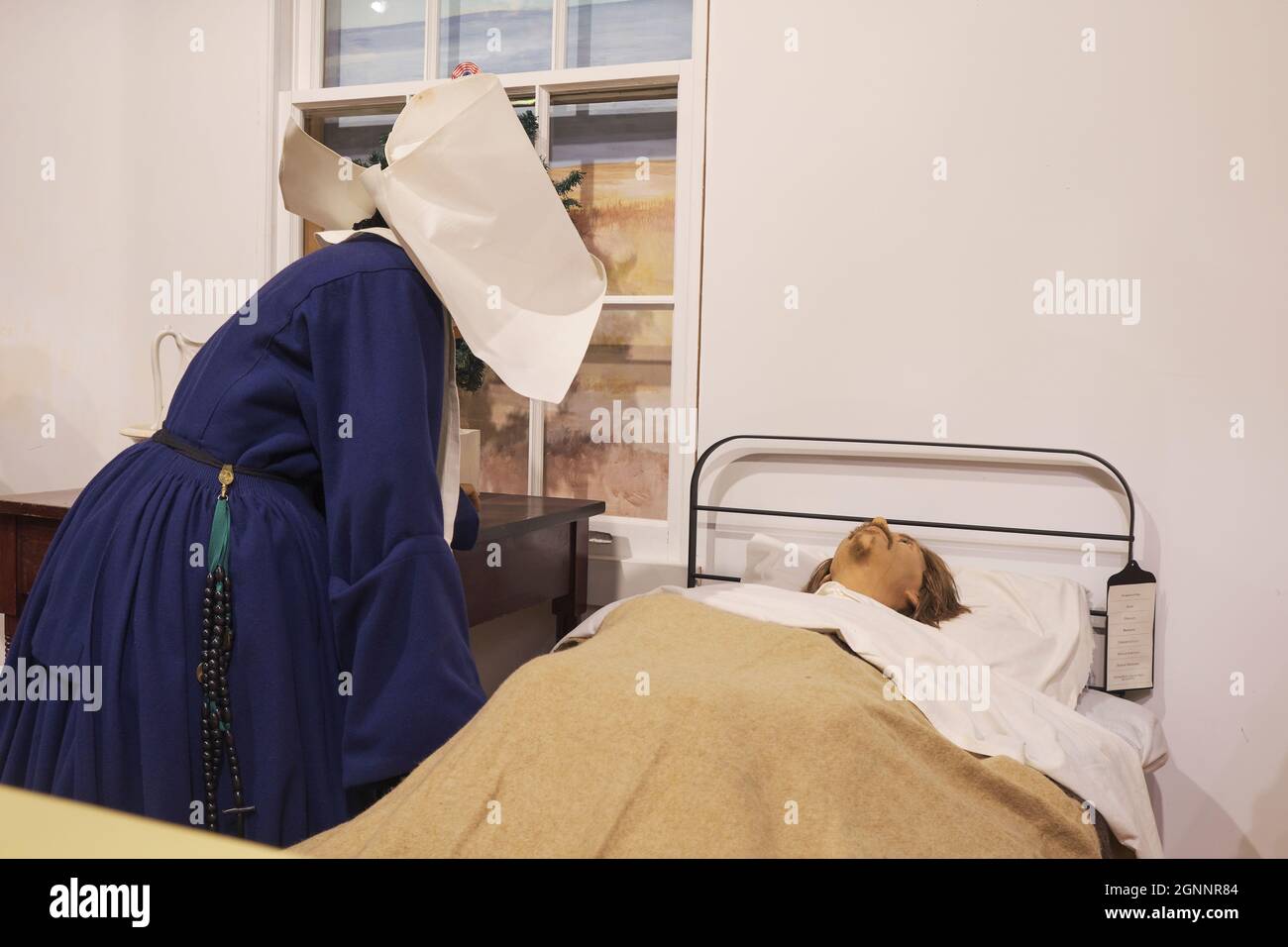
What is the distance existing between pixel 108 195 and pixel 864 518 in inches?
98.7

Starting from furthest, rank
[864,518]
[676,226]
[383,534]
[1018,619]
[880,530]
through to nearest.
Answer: [676,226], [864,518], [880,530], [1018,619], [383,534]

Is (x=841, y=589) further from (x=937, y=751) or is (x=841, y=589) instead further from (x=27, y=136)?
(x=27, y=136)

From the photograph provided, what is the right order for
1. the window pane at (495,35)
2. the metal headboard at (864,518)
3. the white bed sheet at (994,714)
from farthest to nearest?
the window pane at (495,35) → the metal headboard at (864,518) → the white bed sheet at (994,714)

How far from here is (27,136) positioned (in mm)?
3004

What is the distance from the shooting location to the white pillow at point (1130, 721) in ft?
5.90

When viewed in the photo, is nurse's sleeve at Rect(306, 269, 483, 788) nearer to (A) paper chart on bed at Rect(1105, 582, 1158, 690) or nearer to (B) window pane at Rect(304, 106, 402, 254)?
(A) paper chart on bed at Rect(1105, 582, 1158, 690)

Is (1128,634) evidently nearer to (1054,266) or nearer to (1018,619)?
(1018,619)

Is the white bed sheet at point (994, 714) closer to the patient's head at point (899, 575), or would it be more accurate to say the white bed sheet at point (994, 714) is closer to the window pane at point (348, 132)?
the patient's head at point (899, 575)

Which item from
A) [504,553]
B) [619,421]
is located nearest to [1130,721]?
[504,553]

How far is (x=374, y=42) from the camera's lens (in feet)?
9.45

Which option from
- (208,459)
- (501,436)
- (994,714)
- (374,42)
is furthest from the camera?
(374,42)

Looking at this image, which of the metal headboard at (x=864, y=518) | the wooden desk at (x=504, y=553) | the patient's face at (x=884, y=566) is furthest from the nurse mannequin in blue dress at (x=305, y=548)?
the metal headboard at (x=864, y=518)

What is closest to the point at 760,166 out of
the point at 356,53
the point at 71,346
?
the point at 356,53
